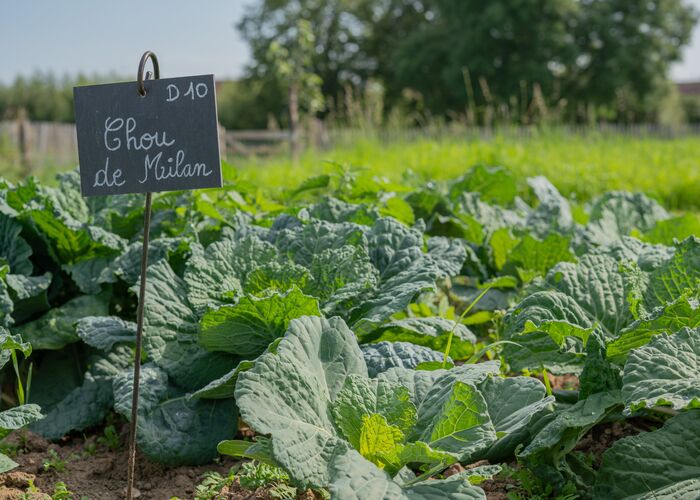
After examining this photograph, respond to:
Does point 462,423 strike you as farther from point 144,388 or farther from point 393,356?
point 144,388

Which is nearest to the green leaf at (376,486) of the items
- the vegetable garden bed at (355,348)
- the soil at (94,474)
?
the vegetable garden bed at (355,348)

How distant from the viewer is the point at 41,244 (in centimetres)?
247

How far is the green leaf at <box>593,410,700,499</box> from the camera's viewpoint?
1.47m

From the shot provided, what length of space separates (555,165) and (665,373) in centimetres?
555

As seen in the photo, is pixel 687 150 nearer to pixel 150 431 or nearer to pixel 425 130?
pixel 425 130

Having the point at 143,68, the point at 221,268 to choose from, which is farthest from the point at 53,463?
the point at 143,68

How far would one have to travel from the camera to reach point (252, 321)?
182 centimetres

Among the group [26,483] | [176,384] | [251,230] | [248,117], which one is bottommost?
[26,483]

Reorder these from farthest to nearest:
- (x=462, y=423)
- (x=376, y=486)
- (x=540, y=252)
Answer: (x=540, y=252)
(x=462, y=423)
(x=376, y=486)

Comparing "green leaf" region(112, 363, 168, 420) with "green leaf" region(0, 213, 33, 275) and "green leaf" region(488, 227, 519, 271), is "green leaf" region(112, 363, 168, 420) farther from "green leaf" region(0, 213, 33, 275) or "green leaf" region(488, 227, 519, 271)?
"green leaf" region(488, 227, 519, 271)

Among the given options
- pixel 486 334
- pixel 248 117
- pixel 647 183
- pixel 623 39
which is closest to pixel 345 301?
pixel 486 334

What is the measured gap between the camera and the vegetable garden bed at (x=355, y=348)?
1.44 m

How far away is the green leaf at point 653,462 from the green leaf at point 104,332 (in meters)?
1.31

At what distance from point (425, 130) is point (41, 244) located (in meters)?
8.30
